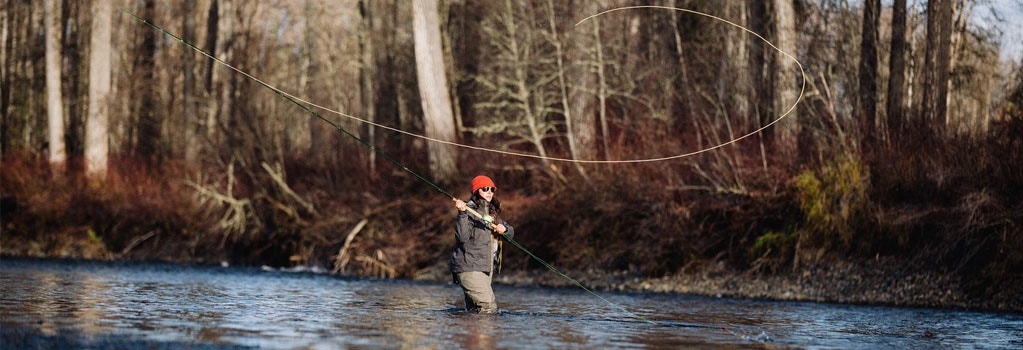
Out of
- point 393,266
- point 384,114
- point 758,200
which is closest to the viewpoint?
point 758,200

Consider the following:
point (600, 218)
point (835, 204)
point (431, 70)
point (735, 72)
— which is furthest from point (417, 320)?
point (431, 70)

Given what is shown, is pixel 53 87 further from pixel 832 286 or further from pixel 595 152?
pixel 832 286

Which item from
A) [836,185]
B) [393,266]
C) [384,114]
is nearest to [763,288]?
[836,185]

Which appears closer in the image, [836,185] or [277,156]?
[836,185]

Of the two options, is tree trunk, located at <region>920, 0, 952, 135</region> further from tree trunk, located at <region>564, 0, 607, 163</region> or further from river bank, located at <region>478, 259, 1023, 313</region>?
tree trunk, located at <region>564, 0, 607, 163</region>

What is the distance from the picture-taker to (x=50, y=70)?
35656 millimetres

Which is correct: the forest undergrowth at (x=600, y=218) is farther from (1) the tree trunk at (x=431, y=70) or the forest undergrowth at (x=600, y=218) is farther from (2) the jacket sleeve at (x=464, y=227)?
(2) the jacket sleeve at (x=464, y=227)

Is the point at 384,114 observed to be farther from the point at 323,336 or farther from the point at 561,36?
the point at 323,336

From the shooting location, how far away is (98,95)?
34750mm

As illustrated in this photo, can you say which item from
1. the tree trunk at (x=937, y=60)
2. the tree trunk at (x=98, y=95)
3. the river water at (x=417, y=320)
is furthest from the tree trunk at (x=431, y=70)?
the tree trunk at (x=937, y=60)

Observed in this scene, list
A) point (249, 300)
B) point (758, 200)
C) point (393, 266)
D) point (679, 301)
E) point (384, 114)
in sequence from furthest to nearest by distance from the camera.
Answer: point (384, 114) < point (393, 266) < point (758, 200) < point (679, 301) < point (249, 300)

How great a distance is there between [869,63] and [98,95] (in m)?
20.8

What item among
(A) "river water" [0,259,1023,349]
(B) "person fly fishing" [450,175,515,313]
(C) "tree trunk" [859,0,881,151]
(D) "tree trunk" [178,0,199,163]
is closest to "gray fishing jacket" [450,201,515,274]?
(B) "person fly fishing" [450,175,515,313]

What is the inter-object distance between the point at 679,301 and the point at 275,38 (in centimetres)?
2636
